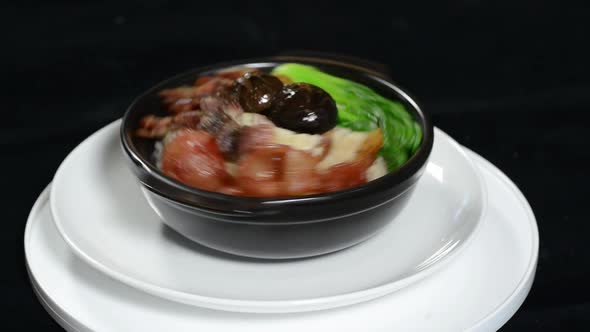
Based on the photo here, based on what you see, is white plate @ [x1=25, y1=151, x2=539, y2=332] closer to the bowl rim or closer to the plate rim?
the plate rim

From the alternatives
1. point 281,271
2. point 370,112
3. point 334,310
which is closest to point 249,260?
point 281,271

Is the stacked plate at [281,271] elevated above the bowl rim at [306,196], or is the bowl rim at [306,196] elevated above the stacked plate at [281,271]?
the bowl rim at [306,196]

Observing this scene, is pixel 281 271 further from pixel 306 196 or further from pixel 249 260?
pixel 306 196

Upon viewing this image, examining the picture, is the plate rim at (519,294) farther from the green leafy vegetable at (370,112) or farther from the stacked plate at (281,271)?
the green leafy vegetable at (370,112)

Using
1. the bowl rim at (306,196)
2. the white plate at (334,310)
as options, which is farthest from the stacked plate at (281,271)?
the bowl rim at (306,196)

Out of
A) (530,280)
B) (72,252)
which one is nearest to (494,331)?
(530,280)

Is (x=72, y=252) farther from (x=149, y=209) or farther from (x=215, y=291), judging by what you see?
(x=215, y=291)
